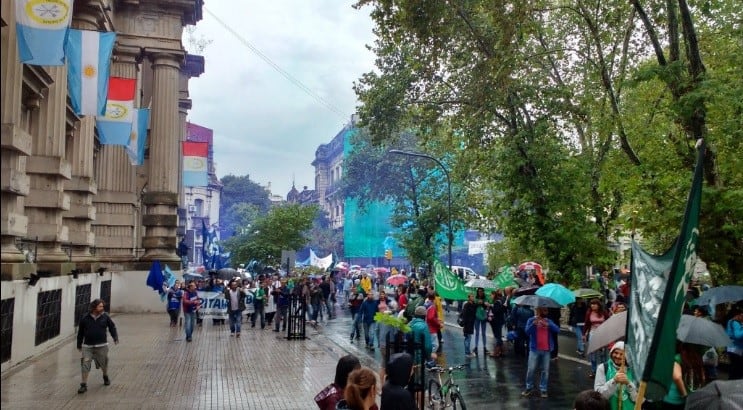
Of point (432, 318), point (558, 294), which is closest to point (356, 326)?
point (432, 318)

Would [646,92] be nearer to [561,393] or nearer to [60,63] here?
[561,393]

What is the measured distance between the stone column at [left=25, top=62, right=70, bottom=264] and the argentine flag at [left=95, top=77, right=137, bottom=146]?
2380mm

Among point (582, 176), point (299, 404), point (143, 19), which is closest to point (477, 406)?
point (299, 404)

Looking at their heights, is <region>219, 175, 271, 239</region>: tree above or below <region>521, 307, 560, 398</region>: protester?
above

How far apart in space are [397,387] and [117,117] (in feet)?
59.4

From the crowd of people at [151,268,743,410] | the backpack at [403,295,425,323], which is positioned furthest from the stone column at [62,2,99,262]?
the backpack at [403,295,425,323]

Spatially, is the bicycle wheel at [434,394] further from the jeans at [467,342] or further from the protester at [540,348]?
the jeans at [467,342]

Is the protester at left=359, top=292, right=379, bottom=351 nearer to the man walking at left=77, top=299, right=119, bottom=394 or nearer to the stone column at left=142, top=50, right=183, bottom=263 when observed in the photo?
the man walking at left=77, top=299, right=119, bottom=394

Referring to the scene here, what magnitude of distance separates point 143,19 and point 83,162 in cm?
1108

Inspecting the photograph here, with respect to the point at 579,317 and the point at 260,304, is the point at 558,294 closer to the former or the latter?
the point at 579,317

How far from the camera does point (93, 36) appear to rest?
16766 millimetres

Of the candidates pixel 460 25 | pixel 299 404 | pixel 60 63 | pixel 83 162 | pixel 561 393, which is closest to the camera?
pixel 299 404

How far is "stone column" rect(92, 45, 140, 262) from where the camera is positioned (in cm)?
2947

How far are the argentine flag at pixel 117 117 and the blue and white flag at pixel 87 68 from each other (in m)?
4.23
